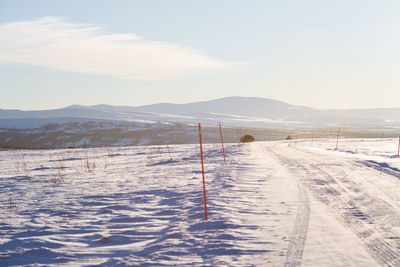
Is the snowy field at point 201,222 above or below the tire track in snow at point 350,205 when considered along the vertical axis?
above

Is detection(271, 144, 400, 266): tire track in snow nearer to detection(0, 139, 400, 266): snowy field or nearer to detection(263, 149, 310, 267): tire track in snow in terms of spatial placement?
detection(0, 139, 400, 266): snowy field

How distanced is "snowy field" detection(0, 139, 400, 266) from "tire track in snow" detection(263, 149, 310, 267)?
15 mm

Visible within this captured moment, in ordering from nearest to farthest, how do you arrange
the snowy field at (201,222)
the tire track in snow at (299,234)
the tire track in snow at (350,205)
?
1. the tire track in snow at (299,234)
2. the snowy field at (201,222)
3. the tire track in snow at (350,205)

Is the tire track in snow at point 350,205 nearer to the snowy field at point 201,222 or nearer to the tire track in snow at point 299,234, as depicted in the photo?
the snowy field at point 201,222

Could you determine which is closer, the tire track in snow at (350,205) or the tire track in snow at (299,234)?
the tire track in snow at (299,234)

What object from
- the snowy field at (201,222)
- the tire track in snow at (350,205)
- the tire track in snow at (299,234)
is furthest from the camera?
the tire track in snow at (350,205)

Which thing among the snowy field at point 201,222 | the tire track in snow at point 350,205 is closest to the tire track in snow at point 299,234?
the snowy field at point 201,222

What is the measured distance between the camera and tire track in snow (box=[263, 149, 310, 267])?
460cm

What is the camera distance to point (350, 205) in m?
7.62

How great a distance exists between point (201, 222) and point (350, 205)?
344 cm

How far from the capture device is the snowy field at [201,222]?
15.7ft

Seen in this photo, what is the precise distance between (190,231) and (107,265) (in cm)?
165

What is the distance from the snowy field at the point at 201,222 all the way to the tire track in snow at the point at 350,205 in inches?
0.9

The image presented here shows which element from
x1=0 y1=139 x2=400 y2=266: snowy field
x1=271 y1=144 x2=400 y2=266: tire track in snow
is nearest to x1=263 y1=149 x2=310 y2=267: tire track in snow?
x1=0 y1=139 x2=400 y2=266: snowy field
